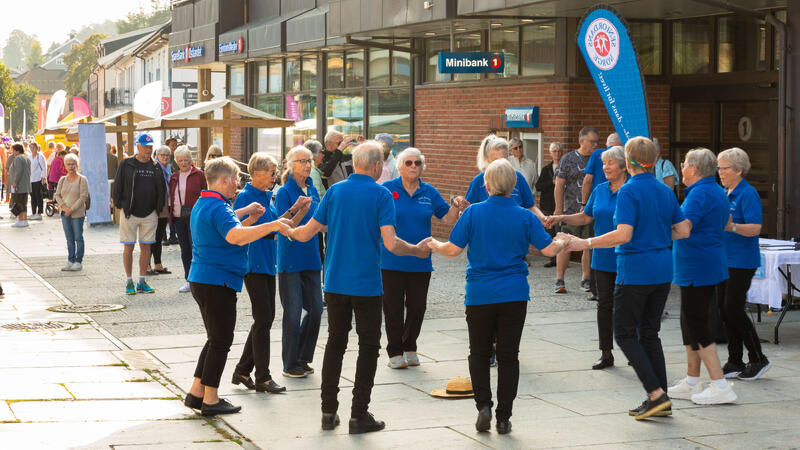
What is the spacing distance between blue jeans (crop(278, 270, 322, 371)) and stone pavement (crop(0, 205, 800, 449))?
20 cm

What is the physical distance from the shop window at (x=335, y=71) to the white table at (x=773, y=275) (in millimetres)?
15515

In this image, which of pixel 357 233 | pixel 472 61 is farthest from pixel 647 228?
pixel 472 61

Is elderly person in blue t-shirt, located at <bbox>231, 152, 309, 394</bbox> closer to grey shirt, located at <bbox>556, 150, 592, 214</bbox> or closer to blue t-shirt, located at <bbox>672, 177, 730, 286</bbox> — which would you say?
blue t-shirt, located at <bbox>672, 177, 730, 286</bbox>

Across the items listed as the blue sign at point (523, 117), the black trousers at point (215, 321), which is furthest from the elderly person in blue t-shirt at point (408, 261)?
the blue sign at point (523, 117)

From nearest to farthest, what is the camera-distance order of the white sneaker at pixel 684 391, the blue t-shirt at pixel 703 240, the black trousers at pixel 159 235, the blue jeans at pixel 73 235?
the blue t-shirt at pixel 703 240 → the white sneaker at pixel 684 391 → the black trousers at pixel 159 235 → the blue jeans at pixel 73 235

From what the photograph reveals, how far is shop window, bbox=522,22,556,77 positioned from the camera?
1659cm

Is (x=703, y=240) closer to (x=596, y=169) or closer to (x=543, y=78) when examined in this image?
(x=596, y=169)

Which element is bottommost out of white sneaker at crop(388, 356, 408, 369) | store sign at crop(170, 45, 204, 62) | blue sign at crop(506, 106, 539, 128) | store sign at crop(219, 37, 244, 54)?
white sneaker at crop(388, 356, 408, 369)

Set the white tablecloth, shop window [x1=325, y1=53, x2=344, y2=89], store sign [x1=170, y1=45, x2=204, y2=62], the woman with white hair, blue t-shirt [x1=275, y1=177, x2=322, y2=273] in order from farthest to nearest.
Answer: store sign [x1=170, y1=45, x2=204, y2=62] → shop window [x1=325, y1=53, x2=344, y2=89] → the woman with white hair → the white tablecloth → blue t-shirt [x1=275, y1=177, x2=322, y2=273]

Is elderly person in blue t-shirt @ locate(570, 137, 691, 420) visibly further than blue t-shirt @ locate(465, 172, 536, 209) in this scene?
No

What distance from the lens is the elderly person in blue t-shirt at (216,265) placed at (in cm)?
721

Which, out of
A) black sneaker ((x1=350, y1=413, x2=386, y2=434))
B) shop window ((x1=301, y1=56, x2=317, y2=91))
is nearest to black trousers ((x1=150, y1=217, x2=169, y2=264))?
black sneaker ((x1=350, y1=413, x2=386, y2=434))

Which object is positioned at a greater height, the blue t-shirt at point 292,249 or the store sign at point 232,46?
the store sign at point 232,46

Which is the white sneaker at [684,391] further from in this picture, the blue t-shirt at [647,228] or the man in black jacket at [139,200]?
the man in black jacket at [139,200]
